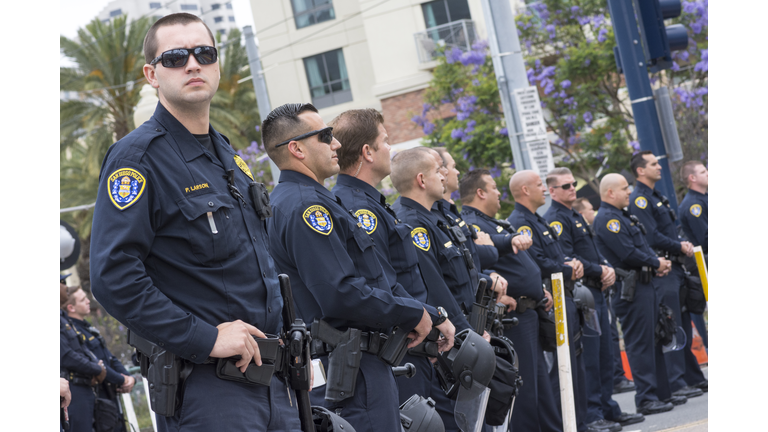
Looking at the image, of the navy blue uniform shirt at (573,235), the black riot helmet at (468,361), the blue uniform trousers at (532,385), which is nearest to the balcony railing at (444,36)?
the navy blue uniform shirt at (573,235)

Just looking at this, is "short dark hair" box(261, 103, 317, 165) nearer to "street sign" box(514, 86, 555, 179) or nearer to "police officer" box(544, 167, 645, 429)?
"police officer" box(544, 167, 645, 429)

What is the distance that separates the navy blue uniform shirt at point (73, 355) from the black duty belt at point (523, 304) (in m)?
4.18

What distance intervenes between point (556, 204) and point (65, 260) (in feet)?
22.9

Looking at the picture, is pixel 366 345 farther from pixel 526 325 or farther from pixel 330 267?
pixel 526 325

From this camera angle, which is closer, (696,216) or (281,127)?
(281,127)

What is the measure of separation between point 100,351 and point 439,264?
191 inches

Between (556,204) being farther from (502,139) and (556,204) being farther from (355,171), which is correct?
(502,139)

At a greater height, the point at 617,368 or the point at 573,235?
the point at 573,235

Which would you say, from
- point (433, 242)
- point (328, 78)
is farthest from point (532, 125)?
point (328, 78)

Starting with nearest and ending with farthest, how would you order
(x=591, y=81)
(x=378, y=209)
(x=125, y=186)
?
(x=125, y=186)
(x=378, y=209)
(x=591, y=81)

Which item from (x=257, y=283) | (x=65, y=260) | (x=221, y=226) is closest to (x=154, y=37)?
(x=221, y=226)

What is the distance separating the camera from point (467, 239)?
585cm

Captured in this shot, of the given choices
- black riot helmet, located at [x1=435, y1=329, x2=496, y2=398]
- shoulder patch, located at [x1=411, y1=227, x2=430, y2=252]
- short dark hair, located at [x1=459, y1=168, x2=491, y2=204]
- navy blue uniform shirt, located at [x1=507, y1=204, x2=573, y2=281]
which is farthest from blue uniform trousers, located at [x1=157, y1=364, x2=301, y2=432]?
navy blue uniform shirt, located at [x1=507, y1=204, x2=573, y2=281]

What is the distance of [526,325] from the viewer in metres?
6.76
